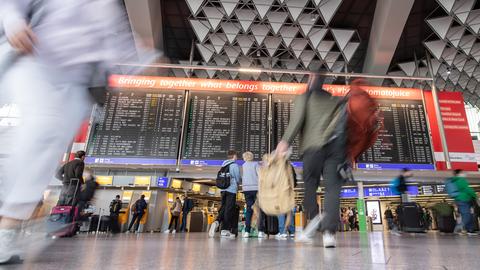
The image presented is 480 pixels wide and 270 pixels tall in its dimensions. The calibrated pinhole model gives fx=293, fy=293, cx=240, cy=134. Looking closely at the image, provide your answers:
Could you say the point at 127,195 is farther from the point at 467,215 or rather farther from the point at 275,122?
the point at 467,215

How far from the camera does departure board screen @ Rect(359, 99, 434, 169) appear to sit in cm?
762

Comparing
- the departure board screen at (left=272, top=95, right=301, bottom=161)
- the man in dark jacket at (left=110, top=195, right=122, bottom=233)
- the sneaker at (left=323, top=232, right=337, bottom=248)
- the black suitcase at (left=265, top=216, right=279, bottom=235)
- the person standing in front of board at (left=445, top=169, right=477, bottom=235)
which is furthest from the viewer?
the man in dark jacket at (left=110, top=195, right=122, bottom=233)

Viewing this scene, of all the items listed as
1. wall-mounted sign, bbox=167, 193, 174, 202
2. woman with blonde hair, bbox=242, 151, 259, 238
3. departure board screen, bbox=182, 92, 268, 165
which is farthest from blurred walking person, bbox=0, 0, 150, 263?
wall-mounted sign, bbox=167, 193, 174, 202

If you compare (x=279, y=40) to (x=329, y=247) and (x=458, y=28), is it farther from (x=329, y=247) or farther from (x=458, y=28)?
(x=329, y=247)

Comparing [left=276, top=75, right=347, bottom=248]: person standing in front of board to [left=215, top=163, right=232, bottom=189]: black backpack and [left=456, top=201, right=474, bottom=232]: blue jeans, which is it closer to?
[left=215, top=163, right=232, bottom=189]: black backpack

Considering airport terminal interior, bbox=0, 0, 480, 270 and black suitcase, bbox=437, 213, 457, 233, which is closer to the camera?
airport terminal interior, bbox=0, 0, 480, 270

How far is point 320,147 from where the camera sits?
2.54 m

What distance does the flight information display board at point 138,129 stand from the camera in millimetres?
7305

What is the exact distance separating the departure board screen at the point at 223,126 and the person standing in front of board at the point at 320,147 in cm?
474

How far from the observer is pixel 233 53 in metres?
10.4

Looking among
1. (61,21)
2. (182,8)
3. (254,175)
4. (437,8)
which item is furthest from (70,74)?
(437,8)

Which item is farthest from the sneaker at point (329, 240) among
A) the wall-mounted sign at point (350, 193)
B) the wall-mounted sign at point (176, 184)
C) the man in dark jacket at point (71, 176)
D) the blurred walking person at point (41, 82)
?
the wall-mounted sign at point (350, 193)

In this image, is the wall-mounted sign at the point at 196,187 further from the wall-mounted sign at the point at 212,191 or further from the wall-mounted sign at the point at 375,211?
the wall-mounted sign at the point at 375,211

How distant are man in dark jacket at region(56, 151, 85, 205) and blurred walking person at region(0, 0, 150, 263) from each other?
3770 mm
